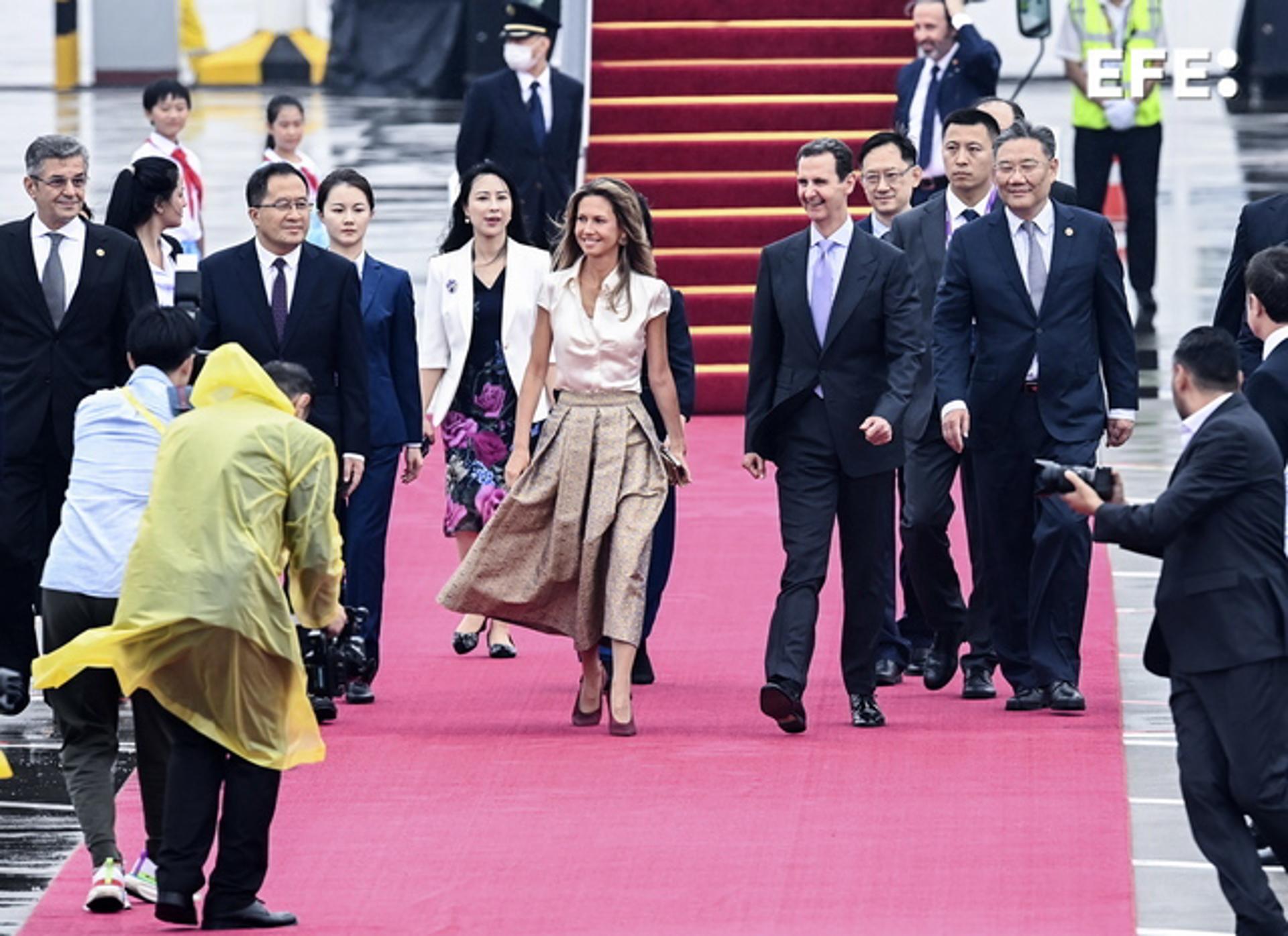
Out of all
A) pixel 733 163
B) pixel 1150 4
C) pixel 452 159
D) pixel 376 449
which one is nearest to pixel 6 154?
pixel 452 159

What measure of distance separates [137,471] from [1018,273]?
10.7 feet

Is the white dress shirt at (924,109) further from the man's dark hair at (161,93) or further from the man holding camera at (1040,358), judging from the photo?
the man holding camera at (1040,358)

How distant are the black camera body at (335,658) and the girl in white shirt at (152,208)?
1.45 meters

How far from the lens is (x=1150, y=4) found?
16.4 m

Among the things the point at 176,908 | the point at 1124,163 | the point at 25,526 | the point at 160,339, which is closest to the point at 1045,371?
the point at 160,339

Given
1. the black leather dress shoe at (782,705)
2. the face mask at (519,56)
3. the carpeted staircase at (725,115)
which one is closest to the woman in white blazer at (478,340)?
the black leather dress shoe at (782,705)

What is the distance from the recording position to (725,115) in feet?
57.7

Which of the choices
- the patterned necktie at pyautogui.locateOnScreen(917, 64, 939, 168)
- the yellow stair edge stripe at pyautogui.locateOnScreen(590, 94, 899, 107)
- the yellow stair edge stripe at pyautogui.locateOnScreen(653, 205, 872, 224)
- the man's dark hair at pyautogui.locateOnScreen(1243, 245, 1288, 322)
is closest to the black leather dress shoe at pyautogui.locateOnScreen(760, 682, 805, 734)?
the man's dark hair at pyautogui.locateOnScreen(1243, 245, 1288, 322)

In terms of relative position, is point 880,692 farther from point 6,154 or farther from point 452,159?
point 6,154

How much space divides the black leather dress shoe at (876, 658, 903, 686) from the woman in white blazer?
1.36 meters

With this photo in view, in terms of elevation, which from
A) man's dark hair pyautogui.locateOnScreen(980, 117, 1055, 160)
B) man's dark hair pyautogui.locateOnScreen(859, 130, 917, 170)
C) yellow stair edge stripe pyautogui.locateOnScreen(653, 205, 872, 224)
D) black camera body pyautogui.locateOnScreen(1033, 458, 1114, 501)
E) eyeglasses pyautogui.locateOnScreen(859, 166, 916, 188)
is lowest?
yellow stair edge stripe pyautogui.locateOnScreen(653, 205, 872, 224)

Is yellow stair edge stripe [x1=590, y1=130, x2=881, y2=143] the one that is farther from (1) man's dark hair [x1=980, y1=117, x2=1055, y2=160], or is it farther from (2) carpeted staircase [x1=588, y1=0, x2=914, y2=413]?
(1) man's dark hair [x1=980, y1=117, x2=1055, y2=160]

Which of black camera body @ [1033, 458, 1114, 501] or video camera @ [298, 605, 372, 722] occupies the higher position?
black camera body @ [1033, 458, 1114, 501]

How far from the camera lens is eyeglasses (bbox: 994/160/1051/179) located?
930 cm
